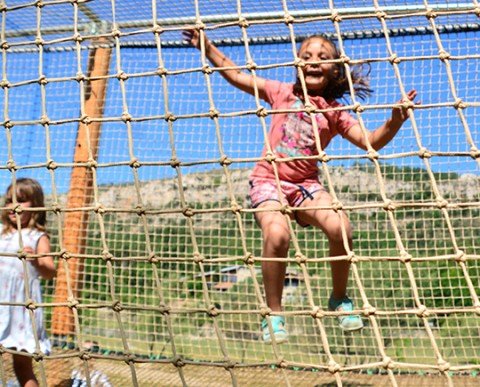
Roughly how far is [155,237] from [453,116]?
1.63 metres

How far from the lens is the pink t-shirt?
1860 mm

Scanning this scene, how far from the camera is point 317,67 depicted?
6.19 feet

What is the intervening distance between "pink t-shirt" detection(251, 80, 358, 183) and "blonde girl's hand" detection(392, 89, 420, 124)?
0.25 metres

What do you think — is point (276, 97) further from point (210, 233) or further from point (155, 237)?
point (155, 237)

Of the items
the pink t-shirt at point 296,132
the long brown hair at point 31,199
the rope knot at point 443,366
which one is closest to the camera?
the rope knot at point 443,366

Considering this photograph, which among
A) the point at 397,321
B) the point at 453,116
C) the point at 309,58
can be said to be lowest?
the point at 397,321

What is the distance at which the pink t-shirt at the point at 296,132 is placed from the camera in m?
1.86

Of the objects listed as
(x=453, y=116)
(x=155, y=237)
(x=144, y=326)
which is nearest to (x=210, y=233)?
(x=155, y=237)

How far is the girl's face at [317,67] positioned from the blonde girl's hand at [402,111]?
0.31m

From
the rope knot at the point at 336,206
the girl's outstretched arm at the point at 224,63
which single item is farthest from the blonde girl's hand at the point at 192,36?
the rope knot at the point at 336,206

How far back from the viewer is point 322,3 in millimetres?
2637

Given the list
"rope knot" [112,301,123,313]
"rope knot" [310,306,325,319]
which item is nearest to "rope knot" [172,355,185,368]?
"rope knot" [112,301,123,313]

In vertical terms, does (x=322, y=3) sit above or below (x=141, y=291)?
above

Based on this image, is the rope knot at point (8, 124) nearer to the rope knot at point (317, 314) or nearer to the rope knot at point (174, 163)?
the rope knot at point (174, 163)
